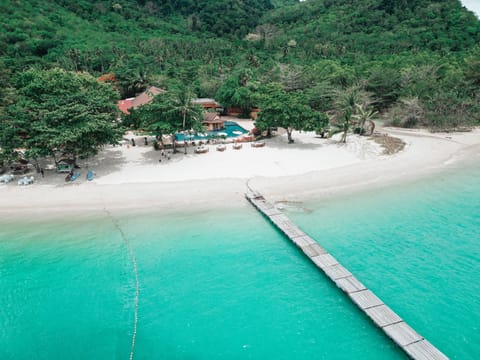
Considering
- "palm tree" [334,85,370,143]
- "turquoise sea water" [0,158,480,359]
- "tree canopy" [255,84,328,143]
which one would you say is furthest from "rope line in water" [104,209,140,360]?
"palm tree" [334,85,370,143]

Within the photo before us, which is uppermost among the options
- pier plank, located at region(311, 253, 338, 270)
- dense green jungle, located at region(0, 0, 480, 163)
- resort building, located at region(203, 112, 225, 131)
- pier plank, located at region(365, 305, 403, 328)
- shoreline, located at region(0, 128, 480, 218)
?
dense green jungle, located at region(0, 0, 480, 163)

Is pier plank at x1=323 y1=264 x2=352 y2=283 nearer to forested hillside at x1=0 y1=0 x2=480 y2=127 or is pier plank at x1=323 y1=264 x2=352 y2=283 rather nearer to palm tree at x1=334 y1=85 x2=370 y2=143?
palm tree at x1=334 y1=85 x2=370 y2=143

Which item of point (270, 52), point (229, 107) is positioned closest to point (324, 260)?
point (229, 107)

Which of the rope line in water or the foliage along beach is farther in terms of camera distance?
the foliage along beach

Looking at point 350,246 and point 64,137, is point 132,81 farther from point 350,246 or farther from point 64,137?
point 350,246

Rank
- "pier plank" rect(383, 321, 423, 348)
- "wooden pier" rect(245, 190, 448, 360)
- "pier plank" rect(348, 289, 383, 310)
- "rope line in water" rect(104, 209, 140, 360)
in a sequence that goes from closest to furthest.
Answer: "wooden pier" rect(245, 190, 448, 360), "pier plank" rect(383, 321, 423, 348), "rope line in water" rect(104, 209, 140, 360), "pier plank" rect(348, 289, 383, 310)

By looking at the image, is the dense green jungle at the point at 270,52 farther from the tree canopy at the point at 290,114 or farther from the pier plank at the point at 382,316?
the pier plank at the point at 382,316

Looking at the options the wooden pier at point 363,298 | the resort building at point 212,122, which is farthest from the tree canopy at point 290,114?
the wooden pier at point 363,298
